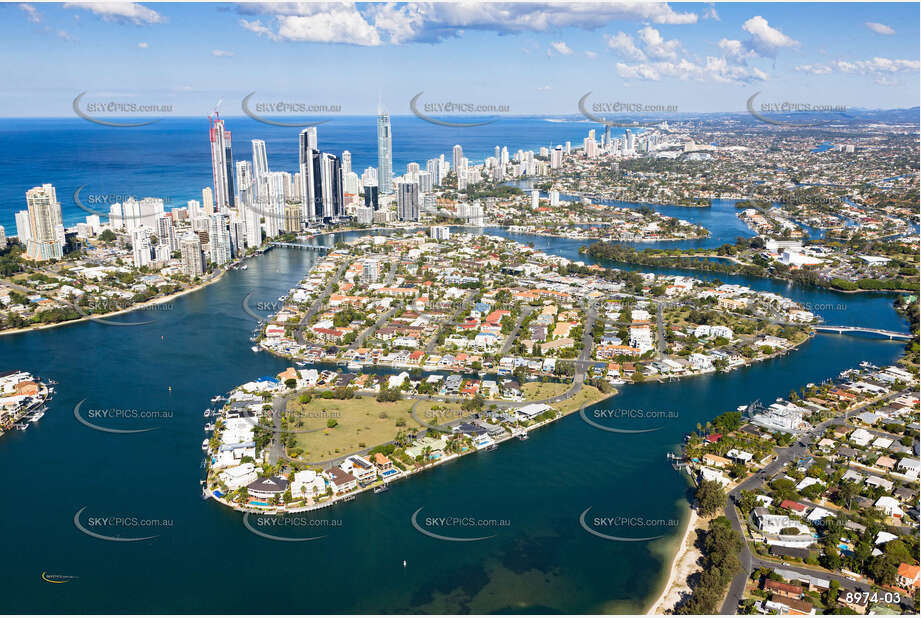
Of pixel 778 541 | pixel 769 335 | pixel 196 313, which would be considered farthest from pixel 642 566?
pixel 196 313

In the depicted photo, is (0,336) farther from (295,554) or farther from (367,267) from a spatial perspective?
(295,554)

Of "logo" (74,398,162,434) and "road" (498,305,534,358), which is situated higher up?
Result: "road" (498,305,534,358)

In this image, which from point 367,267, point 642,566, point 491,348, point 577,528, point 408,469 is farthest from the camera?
Result: point 367,267

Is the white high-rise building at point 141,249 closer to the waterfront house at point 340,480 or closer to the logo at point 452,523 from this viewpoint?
the waterfront house at point 340,480

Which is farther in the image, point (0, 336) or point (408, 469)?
point (0, 336)

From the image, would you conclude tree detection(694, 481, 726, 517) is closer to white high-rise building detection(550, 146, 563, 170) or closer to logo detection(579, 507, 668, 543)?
logo detection(579, 507, 668, 543)

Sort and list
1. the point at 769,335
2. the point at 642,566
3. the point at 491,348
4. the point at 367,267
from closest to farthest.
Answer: the point at 642,566 → the point at 491,348 → the point at 769,335 → the point at 367,267

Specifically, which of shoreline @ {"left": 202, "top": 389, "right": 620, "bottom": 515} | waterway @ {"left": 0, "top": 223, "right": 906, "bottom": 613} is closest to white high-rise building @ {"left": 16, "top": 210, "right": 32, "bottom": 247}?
waterway @ {"left": 0, "top": 223, "right": 906, "bottom": 613}

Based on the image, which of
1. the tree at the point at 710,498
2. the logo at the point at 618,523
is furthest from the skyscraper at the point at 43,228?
the tree at the point at 710,498
